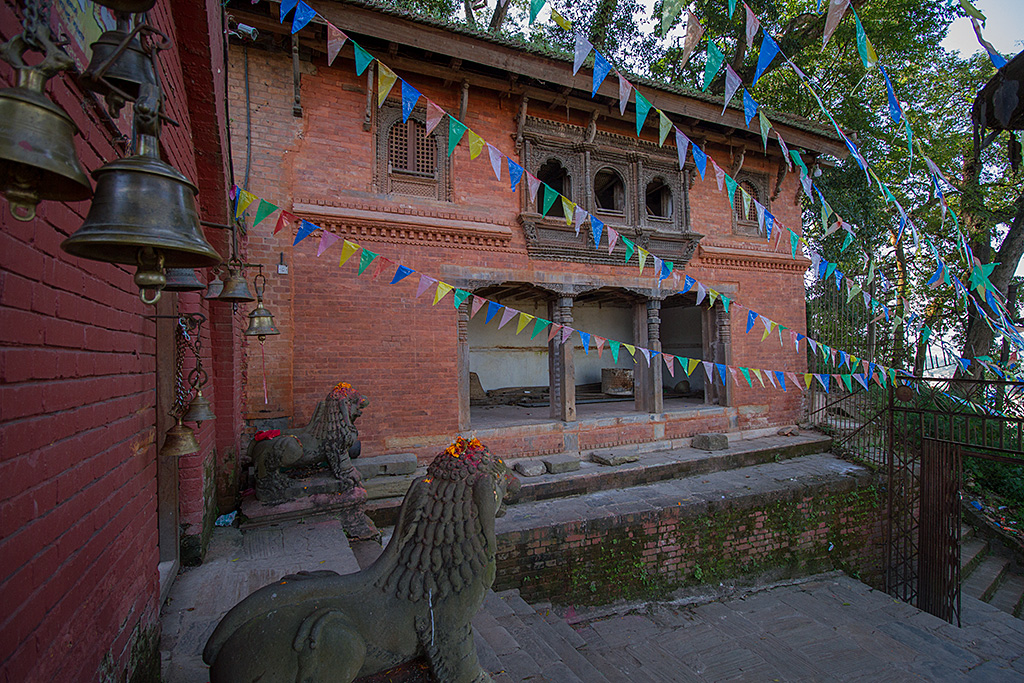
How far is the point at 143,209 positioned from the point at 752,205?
489 inches

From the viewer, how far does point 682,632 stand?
240 inches

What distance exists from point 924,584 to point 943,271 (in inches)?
185

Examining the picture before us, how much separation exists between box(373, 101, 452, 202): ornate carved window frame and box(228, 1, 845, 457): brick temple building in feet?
0.10

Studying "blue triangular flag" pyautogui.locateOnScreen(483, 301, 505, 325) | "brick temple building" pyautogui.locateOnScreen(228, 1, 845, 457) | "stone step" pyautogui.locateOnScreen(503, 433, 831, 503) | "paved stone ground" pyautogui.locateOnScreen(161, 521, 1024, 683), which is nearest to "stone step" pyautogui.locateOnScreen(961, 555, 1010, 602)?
"paved stone ground" pyautogui.locateOnScreen(161, 521, 1024, 683)

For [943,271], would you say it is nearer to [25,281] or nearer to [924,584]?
[924,584]

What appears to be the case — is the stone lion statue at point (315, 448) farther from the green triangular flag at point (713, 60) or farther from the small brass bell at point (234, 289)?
the green triangular flag at point (713, 60)

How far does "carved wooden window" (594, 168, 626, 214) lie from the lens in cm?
1009

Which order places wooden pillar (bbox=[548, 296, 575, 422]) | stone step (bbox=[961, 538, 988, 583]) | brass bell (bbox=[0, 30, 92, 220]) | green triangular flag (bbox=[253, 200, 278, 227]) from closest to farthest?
brass bell (bbox=[0, 30, 92, 220]) → green triangular flag (bbox=[253, 200, 278, 227]) → stone step (bbox=[961, 538, 988, 583]) → wooden pillar (bbox=[548, 296, 575, 422])

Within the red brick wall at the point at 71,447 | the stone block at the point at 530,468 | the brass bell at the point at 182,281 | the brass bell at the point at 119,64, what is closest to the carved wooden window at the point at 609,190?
the stone block at the point at 530,468

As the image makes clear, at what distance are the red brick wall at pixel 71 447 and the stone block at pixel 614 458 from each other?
7.02 metres

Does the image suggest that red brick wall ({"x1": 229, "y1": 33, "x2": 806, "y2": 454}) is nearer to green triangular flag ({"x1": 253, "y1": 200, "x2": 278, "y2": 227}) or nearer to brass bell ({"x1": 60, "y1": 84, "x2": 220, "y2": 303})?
green triangular flag ({"x1": 253, "y1": 200, "x2": 278, "y2": 227})

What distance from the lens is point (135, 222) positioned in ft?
3.95

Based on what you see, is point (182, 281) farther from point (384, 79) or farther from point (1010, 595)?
point (1010, 595)

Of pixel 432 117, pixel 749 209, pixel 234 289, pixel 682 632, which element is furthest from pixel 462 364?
pixel 749 209
